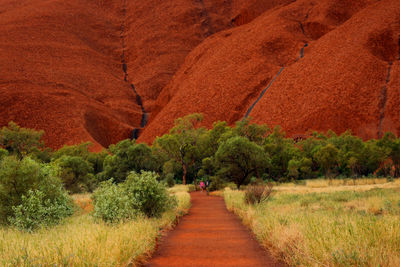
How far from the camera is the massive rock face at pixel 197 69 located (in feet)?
209

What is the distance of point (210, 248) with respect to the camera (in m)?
7.47

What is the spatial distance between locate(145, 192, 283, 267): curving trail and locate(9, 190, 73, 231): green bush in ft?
11.2

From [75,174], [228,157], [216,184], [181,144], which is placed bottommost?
[216,184]

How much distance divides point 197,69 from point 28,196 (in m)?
82.9

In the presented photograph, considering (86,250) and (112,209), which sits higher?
(112,209)

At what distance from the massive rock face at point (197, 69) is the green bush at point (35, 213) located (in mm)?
57337

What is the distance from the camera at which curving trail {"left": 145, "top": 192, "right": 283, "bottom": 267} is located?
6293mm

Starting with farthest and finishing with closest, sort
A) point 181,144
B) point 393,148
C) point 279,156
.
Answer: point 181,144 → point 279,156 → point 393,148

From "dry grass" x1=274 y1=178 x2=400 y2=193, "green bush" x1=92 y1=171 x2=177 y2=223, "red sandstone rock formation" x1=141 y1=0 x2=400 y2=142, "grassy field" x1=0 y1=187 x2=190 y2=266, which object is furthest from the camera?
"red sandstone rock formation" x1=141 y1=0 x2=400 y2=142

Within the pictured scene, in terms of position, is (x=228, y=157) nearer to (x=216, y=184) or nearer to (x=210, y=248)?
(x=216, y=184)

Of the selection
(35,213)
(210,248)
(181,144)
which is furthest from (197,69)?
(210,248)

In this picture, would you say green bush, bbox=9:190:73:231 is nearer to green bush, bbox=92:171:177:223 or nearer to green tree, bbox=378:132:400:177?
green bush, bbox=92:171:177:223

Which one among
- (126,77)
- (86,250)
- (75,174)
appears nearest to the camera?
(86,250)

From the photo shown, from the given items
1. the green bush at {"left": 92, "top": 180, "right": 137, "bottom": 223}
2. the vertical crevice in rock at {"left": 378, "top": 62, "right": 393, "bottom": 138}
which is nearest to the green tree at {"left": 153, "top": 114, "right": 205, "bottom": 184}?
the vertical crevice in rock at {"left": 378, "top": 62, "right": 393, "bottom": 138}
